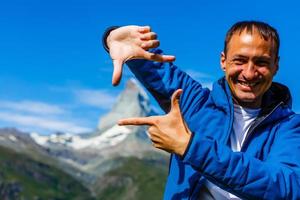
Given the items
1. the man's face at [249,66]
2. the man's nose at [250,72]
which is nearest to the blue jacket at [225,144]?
the man's face at [249,66]

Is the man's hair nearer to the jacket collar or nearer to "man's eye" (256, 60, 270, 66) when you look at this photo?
"man's eye" (256, 60, 270, 66)

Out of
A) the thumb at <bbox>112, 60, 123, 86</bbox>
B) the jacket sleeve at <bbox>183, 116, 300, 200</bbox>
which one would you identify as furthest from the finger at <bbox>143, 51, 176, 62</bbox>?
the jacket sleeve at <bbox>183, 116, 300, 200</bbox>

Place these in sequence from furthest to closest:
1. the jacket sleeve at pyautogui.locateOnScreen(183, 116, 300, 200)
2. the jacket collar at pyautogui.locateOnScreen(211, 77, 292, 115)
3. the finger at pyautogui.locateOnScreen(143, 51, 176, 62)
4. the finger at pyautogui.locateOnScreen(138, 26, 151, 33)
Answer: the finger at pyautogui.locateOnScreen(138, 26, 151, 33) < the finger at pyautogui.locateOnScreen(143, 51, 176, 62) < the jacket collar at pyautogui.locateOnScreen(211, 77, 292, 115) < the jacket sleeve at pyautogui.locateOnScreen(183, 116, 300, 200)

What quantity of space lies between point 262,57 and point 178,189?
140cm

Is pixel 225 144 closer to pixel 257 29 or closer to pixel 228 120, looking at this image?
pixel 228 120

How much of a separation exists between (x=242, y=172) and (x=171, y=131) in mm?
618

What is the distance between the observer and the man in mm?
4438

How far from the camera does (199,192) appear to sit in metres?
5.29

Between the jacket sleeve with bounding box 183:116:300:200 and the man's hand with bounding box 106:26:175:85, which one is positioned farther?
the man's hand with bounding box 106:26:175:85

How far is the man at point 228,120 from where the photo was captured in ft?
14.6

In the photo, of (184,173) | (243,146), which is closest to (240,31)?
(243,146)

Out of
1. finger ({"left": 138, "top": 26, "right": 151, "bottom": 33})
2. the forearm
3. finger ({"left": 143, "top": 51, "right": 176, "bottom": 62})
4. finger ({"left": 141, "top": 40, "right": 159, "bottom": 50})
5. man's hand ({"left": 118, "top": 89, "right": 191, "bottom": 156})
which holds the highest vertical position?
finger ({"left": 138, "top": 26, "right": 151, "bottom": 33})

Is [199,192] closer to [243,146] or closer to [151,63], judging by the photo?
[243,146]

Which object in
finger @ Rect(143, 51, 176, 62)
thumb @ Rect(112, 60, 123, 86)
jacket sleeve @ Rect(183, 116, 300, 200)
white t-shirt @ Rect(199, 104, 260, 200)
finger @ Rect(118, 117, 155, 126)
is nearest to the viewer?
jacket sleeve @ Rect(183, 116, 300, 200)
